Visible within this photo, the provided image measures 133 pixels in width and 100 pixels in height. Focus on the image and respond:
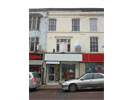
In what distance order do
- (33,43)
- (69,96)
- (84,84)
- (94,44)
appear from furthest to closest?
(94,44)
(33,43)
(84,84)
(69,96)

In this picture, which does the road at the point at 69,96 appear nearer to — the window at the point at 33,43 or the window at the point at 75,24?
the window at the point at 33,43

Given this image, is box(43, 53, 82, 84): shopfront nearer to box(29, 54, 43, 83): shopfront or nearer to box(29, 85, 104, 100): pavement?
box(29, 54, 43, 83): shopfront

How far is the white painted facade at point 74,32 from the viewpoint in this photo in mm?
14953

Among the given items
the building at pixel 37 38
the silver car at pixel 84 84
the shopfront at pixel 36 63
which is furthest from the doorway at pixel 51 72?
the silver car at pixel 84 84

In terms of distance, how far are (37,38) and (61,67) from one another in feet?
13.6

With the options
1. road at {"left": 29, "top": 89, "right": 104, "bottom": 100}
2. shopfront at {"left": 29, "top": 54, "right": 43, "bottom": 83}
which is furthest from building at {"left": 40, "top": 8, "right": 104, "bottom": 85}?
road at {"left": 29, "top": 89, "right": 104, "bottom": 100}

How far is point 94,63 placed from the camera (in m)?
14.5

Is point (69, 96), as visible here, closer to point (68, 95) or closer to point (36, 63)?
point (68, 95)

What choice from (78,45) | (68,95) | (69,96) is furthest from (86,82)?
(78,45)

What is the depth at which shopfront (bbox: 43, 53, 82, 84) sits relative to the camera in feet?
46.7

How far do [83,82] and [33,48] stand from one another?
296 inches

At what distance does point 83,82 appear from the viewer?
9.55m

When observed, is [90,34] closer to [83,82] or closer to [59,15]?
[59,15]

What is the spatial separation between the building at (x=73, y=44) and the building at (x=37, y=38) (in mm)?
486
